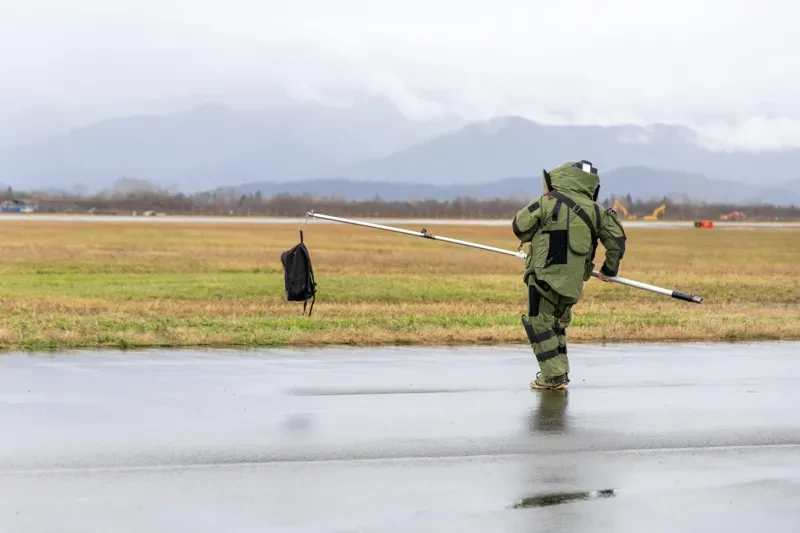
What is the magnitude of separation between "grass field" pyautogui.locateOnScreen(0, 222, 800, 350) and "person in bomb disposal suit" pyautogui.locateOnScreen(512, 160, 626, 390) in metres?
3.64

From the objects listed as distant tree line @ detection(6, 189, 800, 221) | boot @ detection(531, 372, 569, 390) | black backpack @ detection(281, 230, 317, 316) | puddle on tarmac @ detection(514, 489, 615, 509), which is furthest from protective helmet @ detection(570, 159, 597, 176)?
distant tree line @ detection(6, 189, 800, 221)

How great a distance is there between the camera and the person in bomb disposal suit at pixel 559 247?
9750 millimetres

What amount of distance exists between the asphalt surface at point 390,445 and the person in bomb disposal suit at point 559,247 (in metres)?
0.40

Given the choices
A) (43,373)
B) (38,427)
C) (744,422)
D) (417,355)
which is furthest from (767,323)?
(38,427)

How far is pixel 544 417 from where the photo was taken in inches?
345

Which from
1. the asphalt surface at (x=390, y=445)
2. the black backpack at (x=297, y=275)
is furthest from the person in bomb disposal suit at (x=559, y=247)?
the black backpack at (x=297, y=275)

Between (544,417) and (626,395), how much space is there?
4.24ft

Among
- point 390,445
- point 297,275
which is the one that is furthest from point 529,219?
point 297,275

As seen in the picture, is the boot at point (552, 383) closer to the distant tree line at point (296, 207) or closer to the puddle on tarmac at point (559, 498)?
the puddle on tarmac at point (559, 498)

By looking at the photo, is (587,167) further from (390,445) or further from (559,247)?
(390,445)

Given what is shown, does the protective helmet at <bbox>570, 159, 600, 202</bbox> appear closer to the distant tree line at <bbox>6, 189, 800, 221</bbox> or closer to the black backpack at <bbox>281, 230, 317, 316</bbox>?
the black backpack at <bbox>281, 230, 317, 316</bbox>

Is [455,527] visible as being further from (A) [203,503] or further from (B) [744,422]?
(B) [744,422]

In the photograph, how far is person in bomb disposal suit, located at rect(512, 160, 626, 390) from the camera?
384 inches

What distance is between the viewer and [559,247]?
32.1ft
